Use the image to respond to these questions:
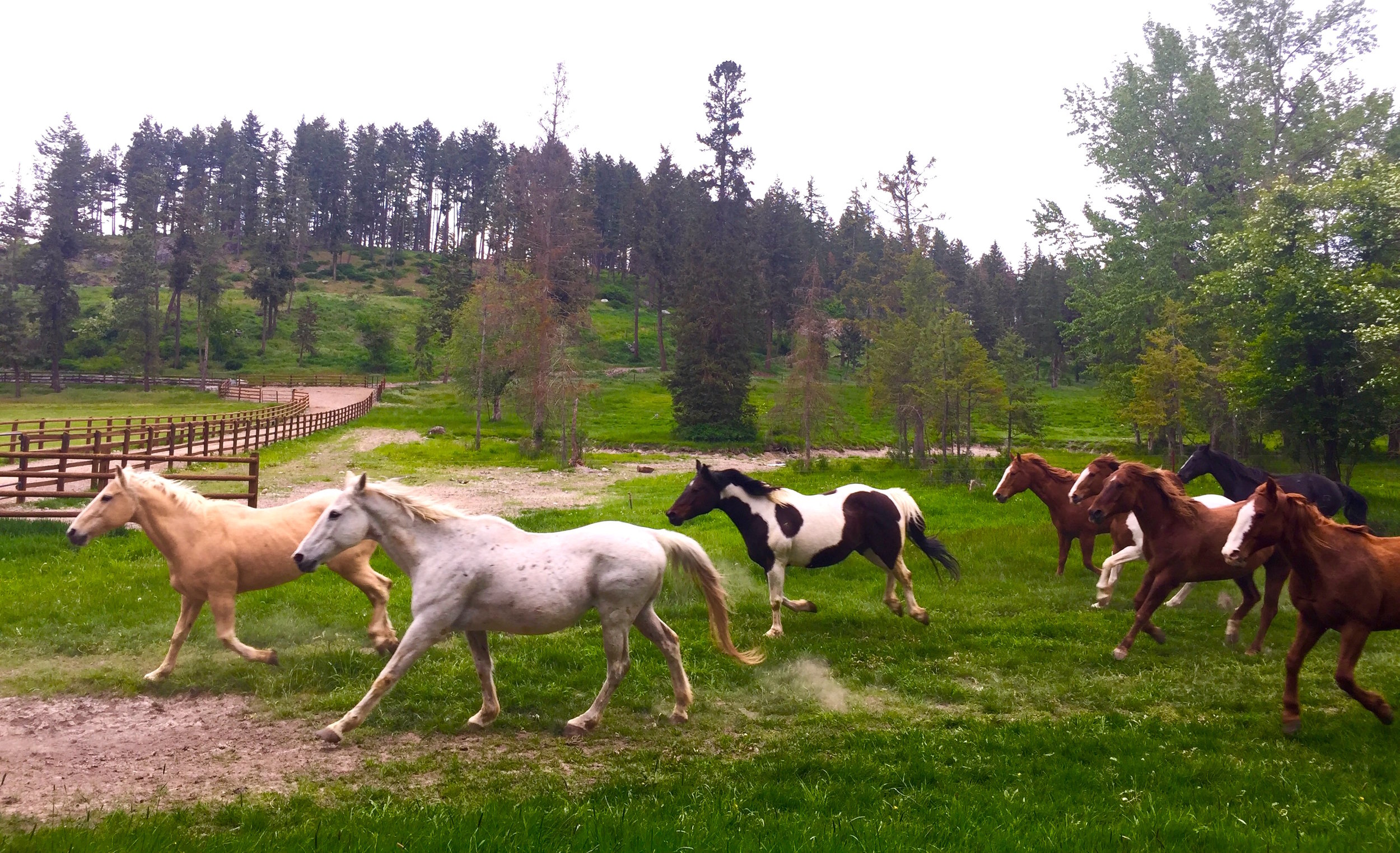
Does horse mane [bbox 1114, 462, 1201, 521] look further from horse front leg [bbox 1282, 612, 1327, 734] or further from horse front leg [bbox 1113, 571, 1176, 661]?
horse front leg [bbox 1282, 612, 1327, 734]

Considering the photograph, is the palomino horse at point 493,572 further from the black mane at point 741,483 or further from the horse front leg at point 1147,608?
the horse front leg at point 1147,608

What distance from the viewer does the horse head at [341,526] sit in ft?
20.4

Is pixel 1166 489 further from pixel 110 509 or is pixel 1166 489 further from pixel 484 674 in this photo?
pixel 110 509

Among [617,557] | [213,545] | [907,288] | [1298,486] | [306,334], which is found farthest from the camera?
[306,334]

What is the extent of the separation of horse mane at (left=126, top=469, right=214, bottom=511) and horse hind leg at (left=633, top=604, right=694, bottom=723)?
15.1 feet

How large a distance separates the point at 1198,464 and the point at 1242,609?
438 centimetres

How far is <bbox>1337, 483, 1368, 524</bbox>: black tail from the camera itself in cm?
1220

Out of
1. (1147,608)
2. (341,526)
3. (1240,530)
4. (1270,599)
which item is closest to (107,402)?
(341,526)

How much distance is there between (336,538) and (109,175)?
438 ft

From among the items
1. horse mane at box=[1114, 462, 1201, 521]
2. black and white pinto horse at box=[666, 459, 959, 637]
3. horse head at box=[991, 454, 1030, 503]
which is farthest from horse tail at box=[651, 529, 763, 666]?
horse head at box=[991, 454, 1030, 503]

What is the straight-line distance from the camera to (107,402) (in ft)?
176

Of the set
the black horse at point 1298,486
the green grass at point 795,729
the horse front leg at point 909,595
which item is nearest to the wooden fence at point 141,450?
the green grass at point 795,729

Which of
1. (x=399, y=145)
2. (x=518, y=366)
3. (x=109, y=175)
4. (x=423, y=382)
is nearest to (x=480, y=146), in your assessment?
(x=399, y=145)

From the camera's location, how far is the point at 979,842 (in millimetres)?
4262
